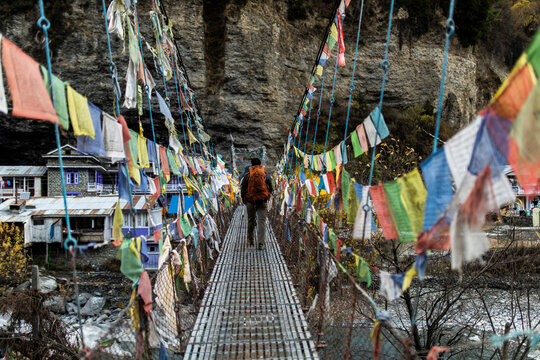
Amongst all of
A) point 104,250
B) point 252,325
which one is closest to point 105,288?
point 104,250

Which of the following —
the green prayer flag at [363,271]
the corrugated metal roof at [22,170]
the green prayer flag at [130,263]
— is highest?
the corrugated metal roof at [22,170]

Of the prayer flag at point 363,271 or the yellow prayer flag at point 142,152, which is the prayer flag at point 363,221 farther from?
the yellow prayer flag at point 142,152

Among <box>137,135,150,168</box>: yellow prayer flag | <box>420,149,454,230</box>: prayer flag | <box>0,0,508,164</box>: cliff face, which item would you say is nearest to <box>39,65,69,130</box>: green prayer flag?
<box>137,135,150,168</box>: yellow prayer flag

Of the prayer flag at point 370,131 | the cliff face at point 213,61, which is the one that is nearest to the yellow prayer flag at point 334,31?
the prayer flag at point 370,131

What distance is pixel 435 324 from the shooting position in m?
7.03

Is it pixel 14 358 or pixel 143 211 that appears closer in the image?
pixel 14 358

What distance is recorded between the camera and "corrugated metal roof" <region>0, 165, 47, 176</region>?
82.6 ft

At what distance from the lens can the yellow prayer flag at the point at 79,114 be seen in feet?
7.12

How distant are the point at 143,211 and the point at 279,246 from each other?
18.1 meters

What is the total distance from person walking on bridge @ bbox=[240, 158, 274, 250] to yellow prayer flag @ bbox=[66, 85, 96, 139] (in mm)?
3696

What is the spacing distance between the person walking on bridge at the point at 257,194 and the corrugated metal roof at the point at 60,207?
16.1m

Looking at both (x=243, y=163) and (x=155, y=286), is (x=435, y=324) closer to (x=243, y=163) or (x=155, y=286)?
(x=155, y=286)

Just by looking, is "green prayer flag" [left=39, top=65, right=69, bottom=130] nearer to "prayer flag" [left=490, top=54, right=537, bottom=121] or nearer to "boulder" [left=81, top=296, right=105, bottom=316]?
"prayer flag" [left=490, top=54, right=537, bottom=121]

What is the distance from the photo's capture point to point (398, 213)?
2.33 metres
